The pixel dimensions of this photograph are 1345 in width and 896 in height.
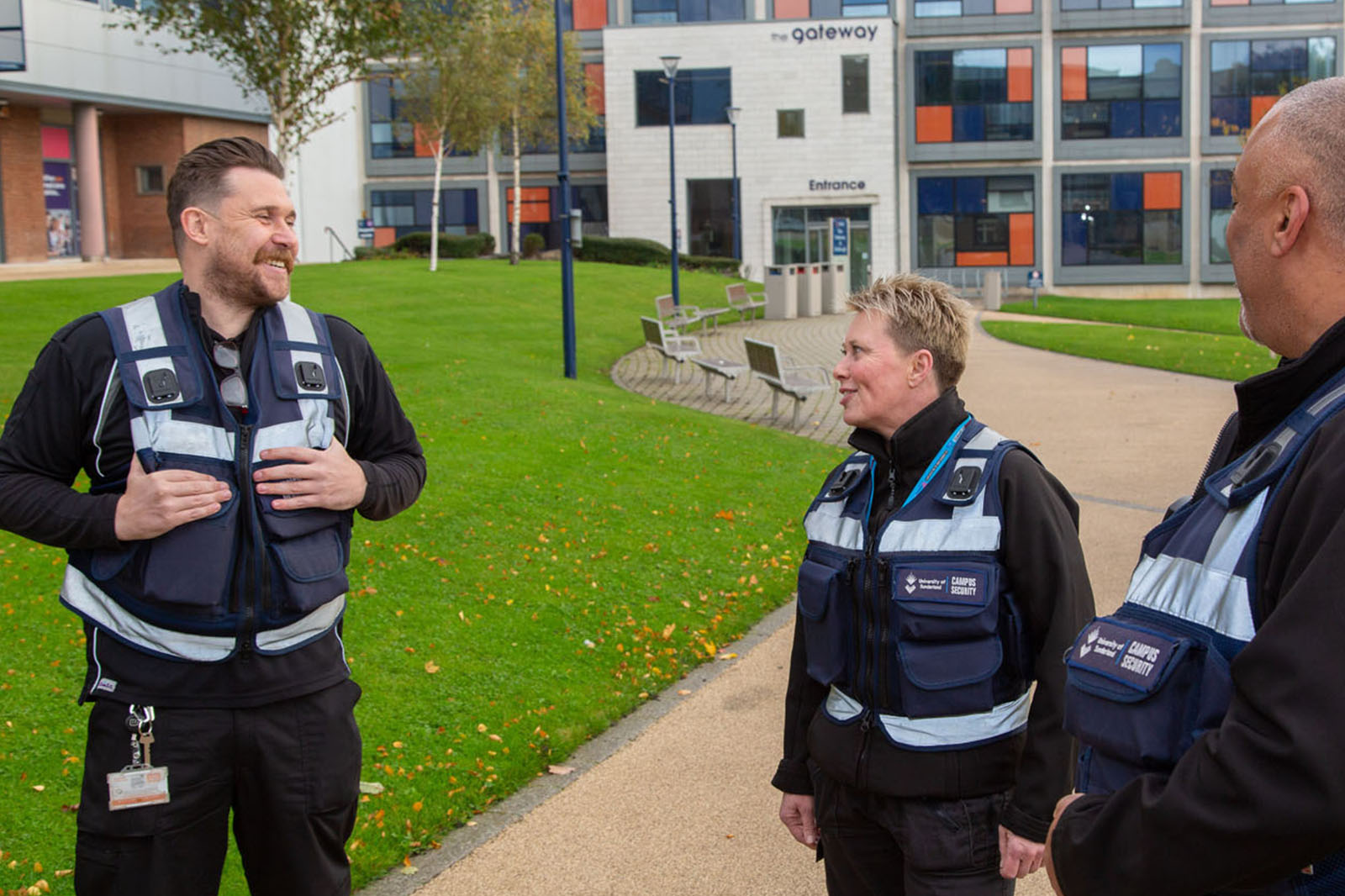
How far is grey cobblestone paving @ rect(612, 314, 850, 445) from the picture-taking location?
52.9 ft

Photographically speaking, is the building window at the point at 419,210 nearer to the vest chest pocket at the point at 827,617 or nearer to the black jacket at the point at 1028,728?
the vest chest pocket at the point at 827,617

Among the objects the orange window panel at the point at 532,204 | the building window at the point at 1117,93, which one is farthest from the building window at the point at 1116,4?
the orange window panel at the point at 532,204

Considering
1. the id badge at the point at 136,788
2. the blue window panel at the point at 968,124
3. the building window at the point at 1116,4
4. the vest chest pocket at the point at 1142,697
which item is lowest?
the id badge at the point at 136,788

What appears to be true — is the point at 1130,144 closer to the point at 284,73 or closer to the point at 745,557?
the point at 284,73

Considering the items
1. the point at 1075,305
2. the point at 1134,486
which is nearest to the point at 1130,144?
the point at 1075,305

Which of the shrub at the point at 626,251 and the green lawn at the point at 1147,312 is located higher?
the shrub at the point at 626,251

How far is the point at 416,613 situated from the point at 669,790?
87.2 inches

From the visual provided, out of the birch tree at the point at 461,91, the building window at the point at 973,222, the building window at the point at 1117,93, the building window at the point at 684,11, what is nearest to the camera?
the birch tree at the point at 461,91

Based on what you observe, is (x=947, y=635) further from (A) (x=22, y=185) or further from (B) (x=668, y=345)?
(A) (x=22, y=185)

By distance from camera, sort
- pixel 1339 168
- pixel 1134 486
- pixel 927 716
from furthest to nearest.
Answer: pixel 1134 486, pixel 927 716, pixel 1339 168

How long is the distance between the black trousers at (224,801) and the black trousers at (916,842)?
3.78ft

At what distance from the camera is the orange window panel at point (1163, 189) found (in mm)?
50938

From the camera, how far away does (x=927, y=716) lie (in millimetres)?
2869

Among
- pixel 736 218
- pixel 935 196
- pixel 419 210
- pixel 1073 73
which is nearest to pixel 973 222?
pixel 935 196
